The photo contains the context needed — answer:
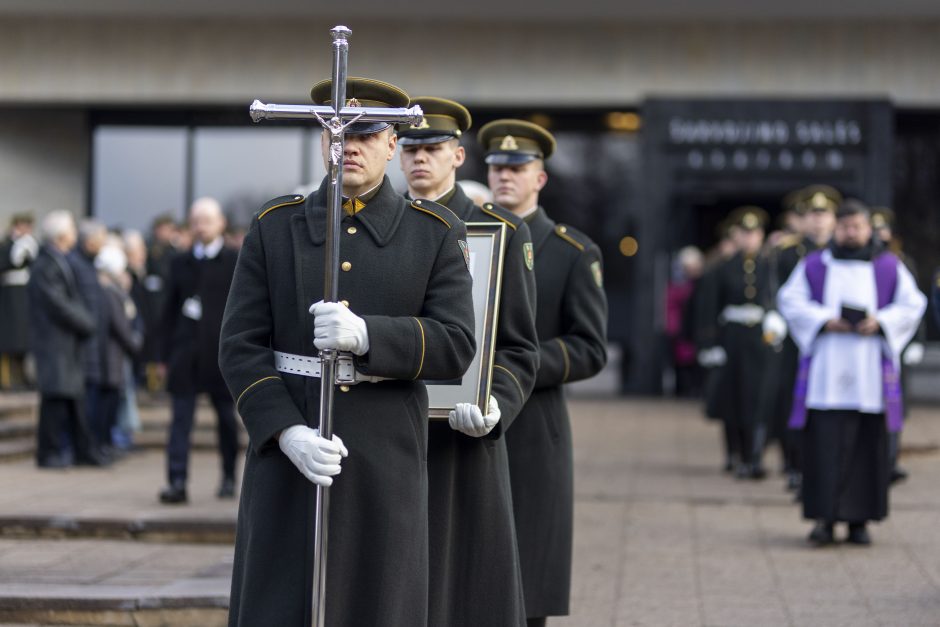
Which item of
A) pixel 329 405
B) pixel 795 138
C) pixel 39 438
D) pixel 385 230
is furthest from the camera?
pixel 795 138

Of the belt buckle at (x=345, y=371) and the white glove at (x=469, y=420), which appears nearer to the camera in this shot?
the belt buckle at (x=345, y=371)

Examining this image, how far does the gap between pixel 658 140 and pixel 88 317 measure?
9132 millimetres

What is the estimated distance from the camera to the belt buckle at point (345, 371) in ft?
13.0

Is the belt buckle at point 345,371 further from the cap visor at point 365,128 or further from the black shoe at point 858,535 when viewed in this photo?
the black shoe at point 858,535

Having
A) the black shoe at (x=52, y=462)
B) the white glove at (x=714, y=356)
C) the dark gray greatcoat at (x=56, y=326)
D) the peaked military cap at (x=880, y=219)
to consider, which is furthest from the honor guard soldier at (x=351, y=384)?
the white glove at (x=714, y=356)

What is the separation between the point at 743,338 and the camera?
12586 millimetres

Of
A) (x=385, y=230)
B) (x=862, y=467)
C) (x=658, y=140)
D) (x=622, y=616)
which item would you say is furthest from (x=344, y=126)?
(x=658, y=140)

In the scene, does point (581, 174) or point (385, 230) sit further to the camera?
point (581, 174)

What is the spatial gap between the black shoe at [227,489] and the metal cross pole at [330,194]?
6.21 meters

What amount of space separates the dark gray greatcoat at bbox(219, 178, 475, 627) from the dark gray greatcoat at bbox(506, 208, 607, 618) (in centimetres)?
138

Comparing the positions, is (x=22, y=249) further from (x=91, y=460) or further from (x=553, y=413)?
(x=553, y=413)

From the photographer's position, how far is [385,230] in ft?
13.6

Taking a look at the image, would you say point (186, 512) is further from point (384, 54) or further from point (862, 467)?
point (384, 54)

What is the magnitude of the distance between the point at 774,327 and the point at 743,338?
454 millimetres
